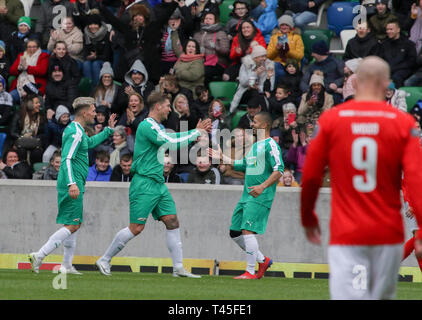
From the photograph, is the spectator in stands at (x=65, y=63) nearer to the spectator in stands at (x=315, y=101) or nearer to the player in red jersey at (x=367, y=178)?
the spectator in stands at (x=315, y=101)

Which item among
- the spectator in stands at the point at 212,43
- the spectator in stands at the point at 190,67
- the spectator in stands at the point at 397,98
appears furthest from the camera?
the spectator in stands at the point at 212,43

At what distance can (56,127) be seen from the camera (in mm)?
19484

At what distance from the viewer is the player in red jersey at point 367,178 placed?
20.4 ft

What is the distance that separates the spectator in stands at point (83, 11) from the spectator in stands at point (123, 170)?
499 centimetres

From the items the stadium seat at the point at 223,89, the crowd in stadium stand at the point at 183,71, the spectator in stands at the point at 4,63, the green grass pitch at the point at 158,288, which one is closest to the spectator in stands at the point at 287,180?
the crowd in stadium stand at the point at 183,71

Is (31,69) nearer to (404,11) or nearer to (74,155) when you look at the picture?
(74,155)

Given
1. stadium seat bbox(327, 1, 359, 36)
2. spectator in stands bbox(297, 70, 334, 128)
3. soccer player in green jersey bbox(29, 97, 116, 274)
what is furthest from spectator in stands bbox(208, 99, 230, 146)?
soccer player in green jersey bbox(29, 97, 116, 274)

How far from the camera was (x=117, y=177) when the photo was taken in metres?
17.6

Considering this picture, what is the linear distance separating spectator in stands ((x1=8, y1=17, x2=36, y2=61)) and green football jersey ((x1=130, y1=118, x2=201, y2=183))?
9.23 metres

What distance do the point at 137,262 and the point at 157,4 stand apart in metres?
7.01

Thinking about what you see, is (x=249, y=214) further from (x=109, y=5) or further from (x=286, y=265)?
(x=109, y=5)

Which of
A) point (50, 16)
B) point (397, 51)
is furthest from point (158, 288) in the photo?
point (50, 16)

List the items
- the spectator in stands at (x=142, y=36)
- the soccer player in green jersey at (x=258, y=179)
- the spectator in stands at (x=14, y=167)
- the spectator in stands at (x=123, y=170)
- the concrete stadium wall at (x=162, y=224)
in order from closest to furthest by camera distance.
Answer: the soccer player in green jersey at (x=258, y=179) → the concrete stadium wall at (x=162, y=224) → the spectator in stands at (x=123, y=170) → the spectator in stands at (x=14, y=167) → the spectator in stands at (x=142, y=36)

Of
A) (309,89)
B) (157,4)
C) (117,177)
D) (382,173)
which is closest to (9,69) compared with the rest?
(157,4)
